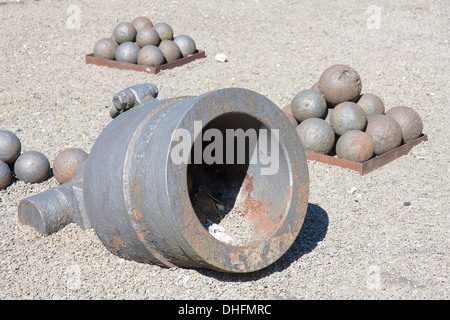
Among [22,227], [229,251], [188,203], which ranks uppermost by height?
[188,203]

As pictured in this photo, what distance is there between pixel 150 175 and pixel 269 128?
1.00 m

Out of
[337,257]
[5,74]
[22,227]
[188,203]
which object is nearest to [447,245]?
[337,257]

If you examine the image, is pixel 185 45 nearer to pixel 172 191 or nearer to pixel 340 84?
pixel 340 84

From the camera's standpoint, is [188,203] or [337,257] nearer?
[188,203]

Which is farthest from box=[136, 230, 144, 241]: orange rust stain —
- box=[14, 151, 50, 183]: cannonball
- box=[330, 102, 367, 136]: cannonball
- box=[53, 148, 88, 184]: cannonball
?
box=[330, 102, 367, 136]: cannonball

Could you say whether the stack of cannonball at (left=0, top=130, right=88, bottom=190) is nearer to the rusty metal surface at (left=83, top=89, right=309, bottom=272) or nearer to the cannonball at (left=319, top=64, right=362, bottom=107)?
the rusty metal surface at (left=83, top=89, right=309, bottom=272)

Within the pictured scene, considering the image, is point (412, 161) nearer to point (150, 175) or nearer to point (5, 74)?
point (150, 175)

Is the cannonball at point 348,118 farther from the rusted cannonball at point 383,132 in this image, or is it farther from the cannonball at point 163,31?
the cannonball at point 163,31

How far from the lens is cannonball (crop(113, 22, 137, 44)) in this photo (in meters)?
9.84

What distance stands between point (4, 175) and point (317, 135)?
3405mm

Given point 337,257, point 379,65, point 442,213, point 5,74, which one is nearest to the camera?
point 337,257

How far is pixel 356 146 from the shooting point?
6379mm

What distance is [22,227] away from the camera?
4.84 meters

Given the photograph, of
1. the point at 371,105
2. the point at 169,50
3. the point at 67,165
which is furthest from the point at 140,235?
the point at 169,50
